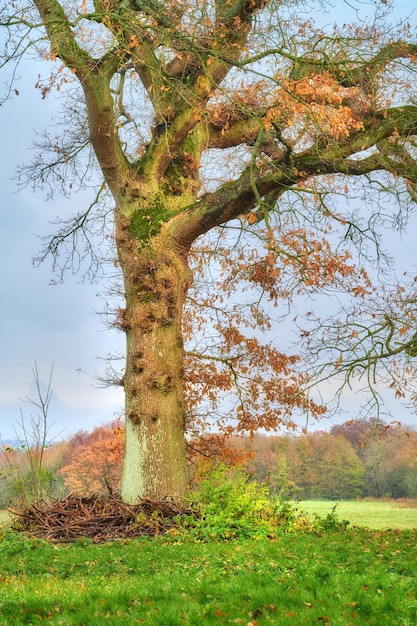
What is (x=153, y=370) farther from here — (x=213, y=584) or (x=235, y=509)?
(x=213, y=584)

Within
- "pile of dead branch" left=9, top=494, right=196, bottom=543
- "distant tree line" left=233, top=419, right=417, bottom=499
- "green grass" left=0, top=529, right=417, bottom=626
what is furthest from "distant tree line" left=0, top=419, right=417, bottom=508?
"green grass" left=0, top=529, right=417, bottom=626

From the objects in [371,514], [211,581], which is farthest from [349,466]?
[211,581]

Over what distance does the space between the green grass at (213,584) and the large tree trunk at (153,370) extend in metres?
2.35

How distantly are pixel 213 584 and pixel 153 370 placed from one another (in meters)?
6.64

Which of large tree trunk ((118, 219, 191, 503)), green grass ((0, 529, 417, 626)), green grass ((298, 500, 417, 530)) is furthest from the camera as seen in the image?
green grass ((298, 500, 417, 530))

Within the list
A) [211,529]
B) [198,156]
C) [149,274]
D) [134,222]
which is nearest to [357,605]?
[211,529]

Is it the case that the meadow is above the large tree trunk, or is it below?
below

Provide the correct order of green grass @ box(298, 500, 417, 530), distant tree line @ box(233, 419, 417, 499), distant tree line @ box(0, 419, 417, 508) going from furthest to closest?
1. distant tree line @ box(233, 419, 417, 499)
2. distant tree line @ box(0, 419, 417, 508)
3. green grass @ box(298, 500, 417, 530)

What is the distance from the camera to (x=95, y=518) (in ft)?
39.7

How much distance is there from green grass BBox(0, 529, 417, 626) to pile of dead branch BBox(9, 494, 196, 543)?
1.23 m

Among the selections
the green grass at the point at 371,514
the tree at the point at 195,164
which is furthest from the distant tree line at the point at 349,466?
the tree at the point at 195,164

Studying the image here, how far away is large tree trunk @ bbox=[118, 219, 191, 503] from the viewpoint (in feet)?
41.1

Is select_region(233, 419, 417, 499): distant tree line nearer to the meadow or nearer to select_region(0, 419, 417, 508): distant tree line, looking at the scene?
select_region(0, 419, 417, 508): distant tree line

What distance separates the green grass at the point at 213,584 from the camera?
5.53m
